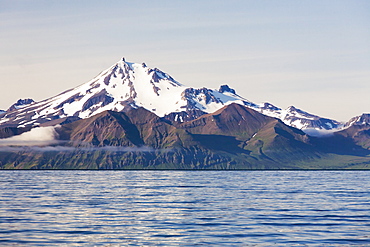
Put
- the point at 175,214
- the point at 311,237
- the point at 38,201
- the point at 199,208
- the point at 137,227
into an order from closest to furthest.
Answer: the point at 311,237, the point at 137,227, the point at 175,214, the point at 199,208, the point at 38,201

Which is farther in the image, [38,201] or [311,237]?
[38,201]

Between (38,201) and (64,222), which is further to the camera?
(38,201)

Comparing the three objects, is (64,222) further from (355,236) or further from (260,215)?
(355,236)

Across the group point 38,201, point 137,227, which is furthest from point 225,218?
point 38,201

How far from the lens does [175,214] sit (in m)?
92.9

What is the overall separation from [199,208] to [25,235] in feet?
125

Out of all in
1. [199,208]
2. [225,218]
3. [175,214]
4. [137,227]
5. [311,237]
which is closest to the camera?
[311,237]

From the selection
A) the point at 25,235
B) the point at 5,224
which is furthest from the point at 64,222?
the point at 25,235

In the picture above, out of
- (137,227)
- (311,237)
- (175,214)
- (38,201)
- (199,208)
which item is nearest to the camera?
(311,237)

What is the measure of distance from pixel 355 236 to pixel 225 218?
2118 cm

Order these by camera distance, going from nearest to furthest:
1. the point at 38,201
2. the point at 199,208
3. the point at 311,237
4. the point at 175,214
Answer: the point at 311,237 → the point at 175,214 → the point at 199,208 → the point at 38,201

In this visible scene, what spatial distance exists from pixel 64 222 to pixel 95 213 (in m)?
12.5

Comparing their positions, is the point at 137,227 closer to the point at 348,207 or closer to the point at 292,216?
the point at 292,216

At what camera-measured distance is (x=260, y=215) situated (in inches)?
3551
